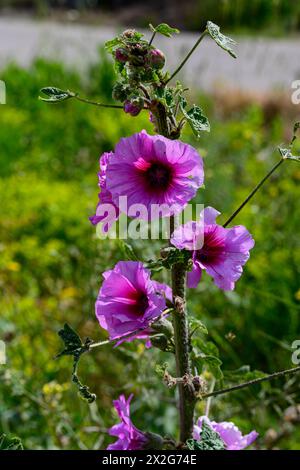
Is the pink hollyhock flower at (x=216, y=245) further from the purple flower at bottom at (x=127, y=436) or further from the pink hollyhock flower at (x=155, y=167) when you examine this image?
the purple flower at bottom at (x=127, y=436)

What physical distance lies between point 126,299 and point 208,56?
586 cm

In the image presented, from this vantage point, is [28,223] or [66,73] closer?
[28,223]

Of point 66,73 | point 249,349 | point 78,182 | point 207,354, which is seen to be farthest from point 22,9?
point 207,354

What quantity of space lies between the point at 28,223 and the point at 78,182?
0.43m

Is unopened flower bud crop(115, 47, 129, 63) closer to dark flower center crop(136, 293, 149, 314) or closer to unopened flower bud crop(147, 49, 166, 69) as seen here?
unopened flower bud crop(147, 49, 166, 69)

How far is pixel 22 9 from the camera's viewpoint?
484 inches

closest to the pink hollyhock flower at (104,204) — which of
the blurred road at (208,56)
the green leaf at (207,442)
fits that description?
the green leaf at (207,442)

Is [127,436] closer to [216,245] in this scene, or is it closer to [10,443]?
[10,443]

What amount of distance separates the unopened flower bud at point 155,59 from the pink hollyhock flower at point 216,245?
0.18 metres

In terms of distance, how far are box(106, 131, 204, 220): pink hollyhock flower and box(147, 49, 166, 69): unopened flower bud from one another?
0.07 meters

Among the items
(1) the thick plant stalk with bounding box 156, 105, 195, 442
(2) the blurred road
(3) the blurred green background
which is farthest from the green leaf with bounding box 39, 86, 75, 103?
(2) the blurred road

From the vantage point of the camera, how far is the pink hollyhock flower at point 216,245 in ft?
2.74

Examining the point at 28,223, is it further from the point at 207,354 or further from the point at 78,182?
the point at 207,354

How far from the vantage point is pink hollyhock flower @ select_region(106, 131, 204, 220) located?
0.81 m
